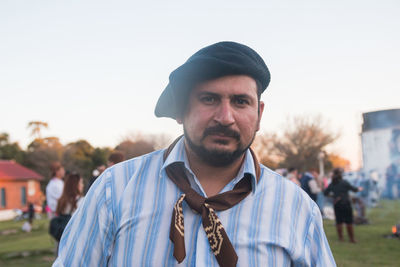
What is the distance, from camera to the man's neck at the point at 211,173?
2.00 m

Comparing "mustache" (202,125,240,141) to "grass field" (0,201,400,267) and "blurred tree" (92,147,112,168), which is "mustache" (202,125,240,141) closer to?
"grass field" (0,201,400,267)

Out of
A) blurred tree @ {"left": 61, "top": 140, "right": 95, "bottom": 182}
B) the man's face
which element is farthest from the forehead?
blurred tree @ {"left": 61, "top": 140, "right": 95, "bottom": 182}

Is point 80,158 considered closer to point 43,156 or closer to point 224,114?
point 43,156

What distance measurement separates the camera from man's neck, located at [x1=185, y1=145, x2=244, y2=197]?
6.56 ft

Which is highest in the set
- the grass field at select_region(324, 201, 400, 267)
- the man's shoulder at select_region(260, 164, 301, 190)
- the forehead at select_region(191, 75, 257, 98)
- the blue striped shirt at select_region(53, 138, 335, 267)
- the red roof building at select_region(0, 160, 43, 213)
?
the forehead at select_region(191, 75, 257, 98)

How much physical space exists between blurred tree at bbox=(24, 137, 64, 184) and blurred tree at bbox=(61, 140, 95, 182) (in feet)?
4.47

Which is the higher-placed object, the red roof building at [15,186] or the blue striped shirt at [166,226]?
the blue striped shirt at [166,226]

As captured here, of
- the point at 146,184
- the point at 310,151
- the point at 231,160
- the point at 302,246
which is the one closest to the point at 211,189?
the point at 231,160

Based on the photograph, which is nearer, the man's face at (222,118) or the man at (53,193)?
the man's face at (222,118)

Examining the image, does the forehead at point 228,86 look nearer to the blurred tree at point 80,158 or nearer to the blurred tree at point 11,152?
the blurred tree at point 80,158

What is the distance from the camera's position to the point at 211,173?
201cm

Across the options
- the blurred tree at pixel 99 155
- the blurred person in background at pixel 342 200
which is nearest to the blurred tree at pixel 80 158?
the blurred tree at pixel 99 155

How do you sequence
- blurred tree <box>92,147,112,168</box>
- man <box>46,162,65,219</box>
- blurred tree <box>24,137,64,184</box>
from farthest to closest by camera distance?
blurred tree <box>24,137,64,184</box>, blurred tree <box>92,147,112,168</box>, man <box>46,162,65,219</box>

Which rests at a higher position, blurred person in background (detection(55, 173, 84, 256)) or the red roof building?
blurred person in background (detection(55, 173, 84, 256))
